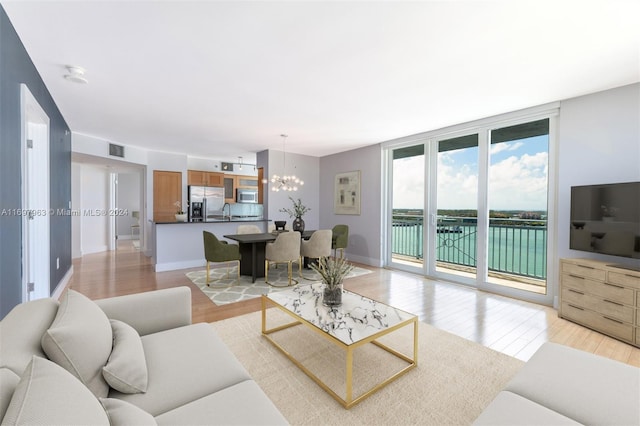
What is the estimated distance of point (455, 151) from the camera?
475cm

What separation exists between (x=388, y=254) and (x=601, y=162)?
11.6 feet

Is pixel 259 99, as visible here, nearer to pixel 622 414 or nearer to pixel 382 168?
pixel 382 168

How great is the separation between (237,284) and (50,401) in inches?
151

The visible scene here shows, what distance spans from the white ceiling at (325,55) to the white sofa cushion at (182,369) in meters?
2.14

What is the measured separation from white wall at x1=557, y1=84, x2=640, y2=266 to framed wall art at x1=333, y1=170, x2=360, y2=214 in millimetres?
3645

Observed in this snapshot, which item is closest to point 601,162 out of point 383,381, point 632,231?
point 632,231

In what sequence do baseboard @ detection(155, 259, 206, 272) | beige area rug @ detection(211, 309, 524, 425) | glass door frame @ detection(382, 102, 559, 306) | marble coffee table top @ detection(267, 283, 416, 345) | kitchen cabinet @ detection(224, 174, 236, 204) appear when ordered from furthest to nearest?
kitchen cabinet @ detection(224, 174, 236, 204) → baseboard @ detection(155, 259, 206, 272) → glass door frame @ detection(382, 102, 559, 306) → marble coffee table top @ detection(267, 283, 416, 345) → beige area rug @ detection(211, 309, 524, 425)

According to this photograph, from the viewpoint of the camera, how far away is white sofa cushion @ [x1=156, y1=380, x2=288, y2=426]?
1.07 m

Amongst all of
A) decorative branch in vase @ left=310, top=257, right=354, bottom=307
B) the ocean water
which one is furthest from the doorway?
the ocean water

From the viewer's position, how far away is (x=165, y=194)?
7.05 metres

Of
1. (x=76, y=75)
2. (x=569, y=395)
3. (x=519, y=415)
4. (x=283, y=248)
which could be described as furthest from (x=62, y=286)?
(x=569, y=395)

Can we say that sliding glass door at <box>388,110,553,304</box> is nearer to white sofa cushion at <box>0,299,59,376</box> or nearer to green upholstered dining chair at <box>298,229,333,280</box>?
green upholstered dining chair at <box>298,229,333,280</box>

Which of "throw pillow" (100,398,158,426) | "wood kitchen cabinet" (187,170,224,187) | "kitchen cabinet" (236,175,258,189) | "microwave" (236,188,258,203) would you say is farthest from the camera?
"kitchen cabinet" (236,175,258,189)

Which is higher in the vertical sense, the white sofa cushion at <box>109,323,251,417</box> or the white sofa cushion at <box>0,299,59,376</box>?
the white sofa cushion at <box>0,299,59,376</box>
